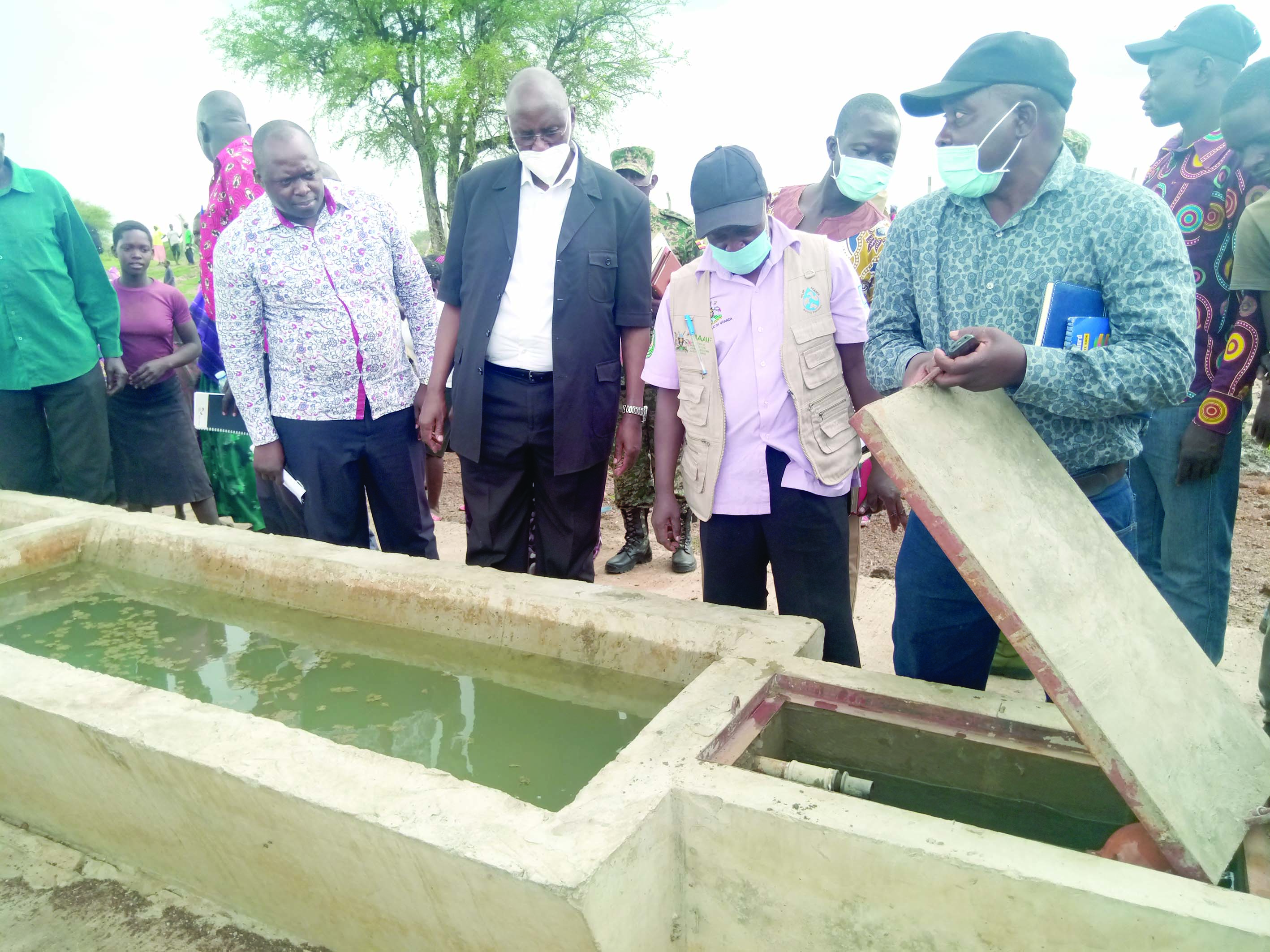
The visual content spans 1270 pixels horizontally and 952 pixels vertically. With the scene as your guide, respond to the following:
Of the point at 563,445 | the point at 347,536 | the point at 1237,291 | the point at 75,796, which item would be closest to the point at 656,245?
the point at 563,445

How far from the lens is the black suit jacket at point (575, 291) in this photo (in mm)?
2805

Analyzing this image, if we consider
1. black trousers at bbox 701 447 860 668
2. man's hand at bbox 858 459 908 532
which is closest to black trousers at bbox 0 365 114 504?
black trousers at bbox 701 447 860 668

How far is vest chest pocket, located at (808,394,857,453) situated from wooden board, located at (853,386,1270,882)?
63 cm

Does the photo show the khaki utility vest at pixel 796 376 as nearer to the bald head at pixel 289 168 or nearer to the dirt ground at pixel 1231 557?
the dirt ground at pixel 1231 557

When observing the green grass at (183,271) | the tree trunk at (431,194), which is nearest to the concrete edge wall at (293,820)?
the green grass at (183,271)

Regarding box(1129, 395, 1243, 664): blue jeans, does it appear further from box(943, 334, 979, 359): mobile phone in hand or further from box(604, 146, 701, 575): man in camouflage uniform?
box(604, 146, 701, 575): man in camouflage uniform

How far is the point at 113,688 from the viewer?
2.04 metres

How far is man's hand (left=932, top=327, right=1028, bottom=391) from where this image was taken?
1.52 meters

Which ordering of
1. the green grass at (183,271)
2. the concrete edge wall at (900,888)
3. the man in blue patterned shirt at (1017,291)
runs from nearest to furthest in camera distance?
the concrete edge wall at (900,888), the man in blue patterned shirt at (1017,291), the green grass at (183,271)

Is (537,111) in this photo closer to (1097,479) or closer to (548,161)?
(548,161)

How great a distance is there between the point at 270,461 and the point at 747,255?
69.9 inches

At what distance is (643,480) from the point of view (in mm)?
4141

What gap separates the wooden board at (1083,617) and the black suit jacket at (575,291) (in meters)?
1.42

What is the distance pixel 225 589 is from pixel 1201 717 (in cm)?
282
